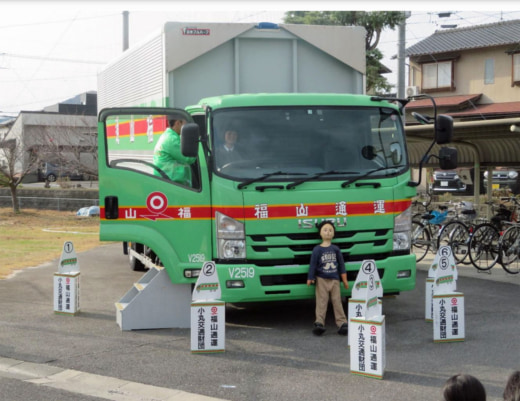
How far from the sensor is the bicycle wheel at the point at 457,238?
14180mm

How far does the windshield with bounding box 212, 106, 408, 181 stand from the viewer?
8.38 m

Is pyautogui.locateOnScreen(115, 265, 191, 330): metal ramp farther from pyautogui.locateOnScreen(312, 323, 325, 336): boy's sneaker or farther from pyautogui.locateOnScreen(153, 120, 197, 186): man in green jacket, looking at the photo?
pyautogui.locateOnScreen(312, 323, 325, 336): boy's sneaker

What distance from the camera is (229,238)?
27.1ft

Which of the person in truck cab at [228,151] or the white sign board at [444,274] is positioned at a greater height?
the person in truck cab at [228,151]

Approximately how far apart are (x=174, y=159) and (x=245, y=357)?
269 cm

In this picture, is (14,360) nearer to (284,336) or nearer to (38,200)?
(284,336)

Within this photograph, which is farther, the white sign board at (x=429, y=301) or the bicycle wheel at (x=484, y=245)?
the bicycle wheel at (x=484, y=245)

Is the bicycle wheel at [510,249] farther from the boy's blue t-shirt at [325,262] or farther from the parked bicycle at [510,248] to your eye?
the boy's blue t-shirt at [325,262]

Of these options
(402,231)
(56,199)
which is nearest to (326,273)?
(402,231)

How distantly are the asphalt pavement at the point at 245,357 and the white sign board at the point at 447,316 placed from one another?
0.17 metres

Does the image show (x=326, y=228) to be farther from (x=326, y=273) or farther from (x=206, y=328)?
(x=206, y=328)

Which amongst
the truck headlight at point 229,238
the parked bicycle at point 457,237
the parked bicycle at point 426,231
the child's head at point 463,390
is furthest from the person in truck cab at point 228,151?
the parked bicycle at point 426,231

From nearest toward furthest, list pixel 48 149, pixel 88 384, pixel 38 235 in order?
pixel 88 384 → pixel 38 235 → pixel 48 149

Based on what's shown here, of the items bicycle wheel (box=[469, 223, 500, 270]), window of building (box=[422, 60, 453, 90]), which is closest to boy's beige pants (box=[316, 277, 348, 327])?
bicycle wheel (box=[469, 223, 500, 270])
